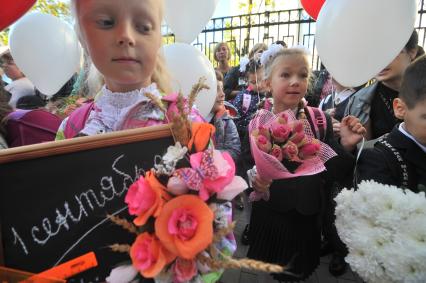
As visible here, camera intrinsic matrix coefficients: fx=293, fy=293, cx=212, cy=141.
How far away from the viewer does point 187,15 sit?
2.02 m

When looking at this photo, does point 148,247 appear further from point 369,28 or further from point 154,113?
point 369,28

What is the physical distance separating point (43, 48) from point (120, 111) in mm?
2162

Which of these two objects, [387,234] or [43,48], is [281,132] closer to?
[387,234]

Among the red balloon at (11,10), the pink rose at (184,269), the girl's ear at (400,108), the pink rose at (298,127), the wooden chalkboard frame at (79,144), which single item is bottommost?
the pink rose at (184,269)

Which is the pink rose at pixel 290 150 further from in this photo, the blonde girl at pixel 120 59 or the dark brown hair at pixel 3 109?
the dark brown hair at pixel 3 109

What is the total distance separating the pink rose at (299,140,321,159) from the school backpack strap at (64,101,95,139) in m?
0.91

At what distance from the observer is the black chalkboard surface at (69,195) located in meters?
0.72

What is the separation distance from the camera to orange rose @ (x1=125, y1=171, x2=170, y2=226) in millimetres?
552

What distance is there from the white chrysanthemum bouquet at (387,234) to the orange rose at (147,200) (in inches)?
24.2

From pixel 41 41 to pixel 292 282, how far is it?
2842 mm

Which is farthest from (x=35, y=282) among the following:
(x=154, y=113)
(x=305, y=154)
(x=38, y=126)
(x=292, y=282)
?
(x=292, y=282)

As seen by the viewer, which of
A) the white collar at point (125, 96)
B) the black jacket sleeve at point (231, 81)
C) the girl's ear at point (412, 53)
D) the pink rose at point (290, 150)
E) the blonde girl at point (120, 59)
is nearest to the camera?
the blonde girl at point (120, 59)

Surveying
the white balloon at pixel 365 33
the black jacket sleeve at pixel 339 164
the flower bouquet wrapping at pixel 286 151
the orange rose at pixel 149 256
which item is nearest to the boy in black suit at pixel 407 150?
the black jacket sleeve at pixel 339 164

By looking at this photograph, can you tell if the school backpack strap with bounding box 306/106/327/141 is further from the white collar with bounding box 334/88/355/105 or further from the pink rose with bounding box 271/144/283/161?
the white collar with bounding box 334/88/355/105
